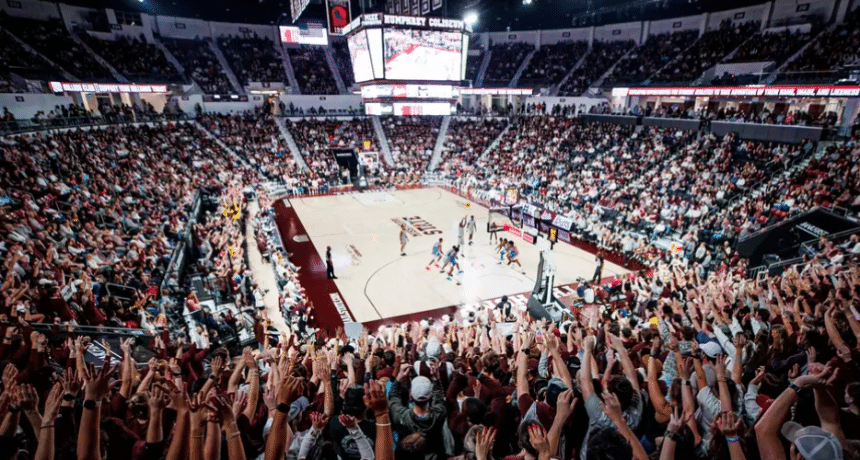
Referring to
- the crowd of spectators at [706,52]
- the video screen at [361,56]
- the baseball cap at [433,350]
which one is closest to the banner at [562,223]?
the baseball cap at [433,350]

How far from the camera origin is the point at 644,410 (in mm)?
3377

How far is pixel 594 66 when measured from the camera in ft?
119

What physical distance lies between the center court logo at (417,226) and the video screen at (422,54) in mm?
6664

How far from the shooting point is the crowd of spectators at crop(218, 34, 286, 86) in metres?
37.7

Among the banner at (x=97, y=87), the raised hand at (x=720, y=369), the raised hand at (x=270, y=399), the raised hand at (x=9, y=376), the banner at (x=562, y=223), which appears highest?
the banner at (x=97, y=87)

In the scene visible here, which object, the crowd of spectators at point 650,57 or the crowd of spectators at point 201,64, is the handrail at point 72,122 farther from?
the crowd of spectators at point 650,57

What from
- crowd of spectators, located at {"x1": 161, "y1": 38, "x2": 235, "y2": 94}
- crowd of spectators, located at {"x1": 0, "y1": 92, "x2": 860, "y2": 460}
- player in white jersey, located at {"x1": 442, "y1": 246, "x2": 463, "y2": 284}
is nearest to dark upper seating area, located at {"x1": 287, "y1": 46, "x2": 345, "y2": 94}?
crowd of spectators, located at {"x1": 161, "y1": 38, "x2": 235, "y2": 94}

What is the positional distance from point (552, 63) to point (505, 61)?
197 inches

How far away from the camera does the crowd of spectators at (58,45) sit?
81.5ft

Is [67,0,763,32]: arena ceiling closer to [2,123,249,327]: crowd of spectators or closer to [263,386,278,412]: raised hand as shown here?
[2,123,249,327]: crowd of spectators

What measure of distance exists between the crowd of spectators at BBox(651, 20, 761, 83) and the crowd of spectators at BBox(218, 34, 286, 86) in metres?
31.1

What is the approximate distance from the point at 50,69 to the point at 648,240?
31.1 meters

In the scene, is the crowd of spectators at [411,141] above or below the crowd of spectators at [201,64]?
below

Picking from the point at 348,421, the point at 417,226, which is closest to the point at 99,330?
the point at 348,421
